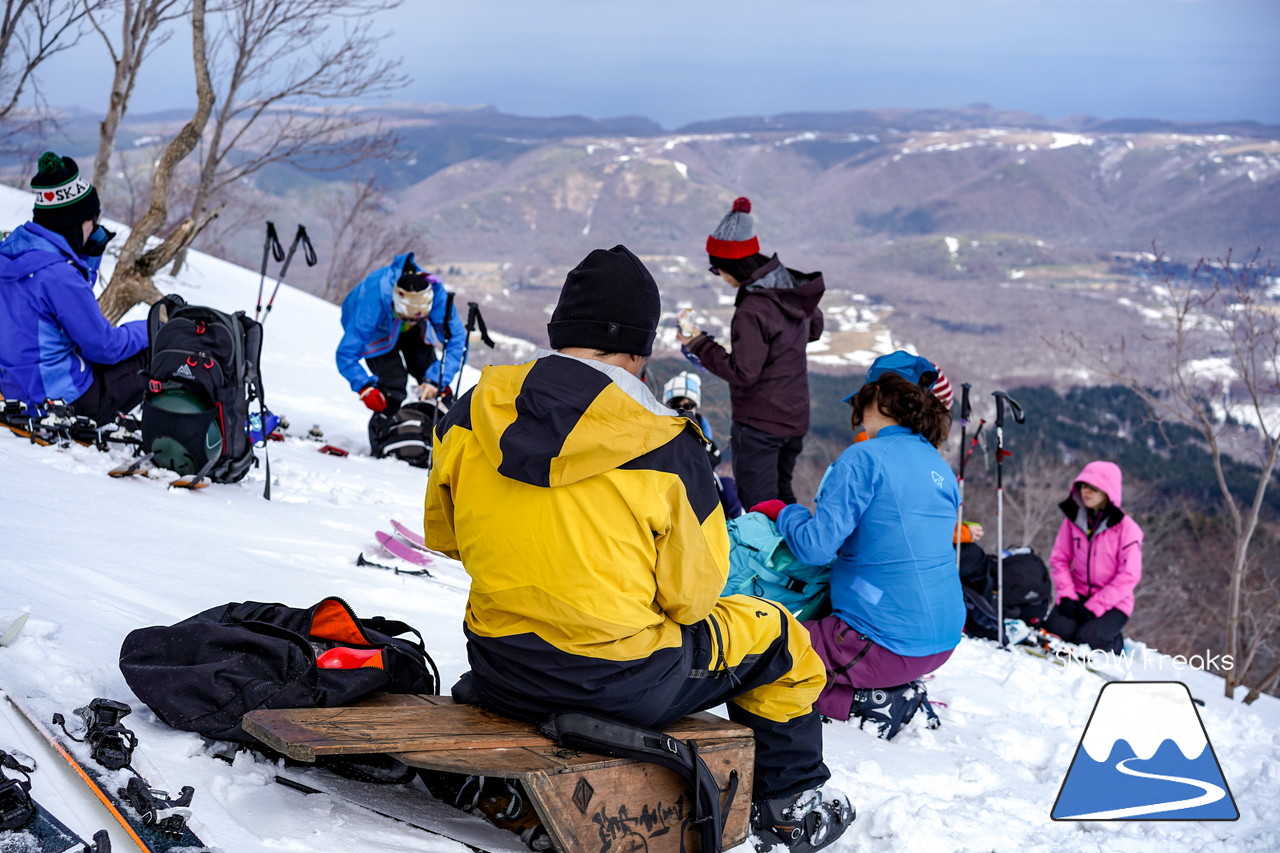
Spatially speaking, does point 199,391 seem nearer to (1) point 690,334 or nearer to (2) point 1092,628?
(1) point 690,334

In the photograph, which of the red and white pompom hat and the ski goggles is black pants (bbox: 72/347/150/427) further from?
the red and white pompom hat

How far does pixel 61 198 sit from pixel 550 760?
474cm

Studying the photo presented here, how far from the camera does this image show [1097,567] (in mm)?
6316

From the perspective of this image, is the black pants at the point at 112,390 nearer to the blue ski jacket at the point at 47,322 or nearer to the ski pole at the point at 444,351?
the blue ski jacket at the point at 47,322

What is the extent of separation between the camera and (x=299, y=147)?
46.5 ft

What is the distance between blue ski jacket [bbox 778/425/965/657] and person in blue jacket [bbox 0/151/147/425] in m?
4.23

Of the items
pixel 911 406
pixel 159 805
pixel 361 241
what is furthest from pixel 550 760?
pixel 361 241

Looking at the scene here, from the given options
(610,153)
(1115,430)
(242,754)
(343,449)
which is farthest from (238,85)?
(610,153)

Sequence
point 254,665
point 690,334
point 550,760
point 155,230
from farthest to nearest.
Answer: point 155,230, point 690,334, point 254,665, point 550,760

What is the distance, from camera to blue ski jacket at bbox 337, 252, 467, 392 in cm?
718

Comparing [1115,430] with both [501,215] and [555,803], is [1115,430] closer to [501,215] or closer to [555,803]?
[555,803]

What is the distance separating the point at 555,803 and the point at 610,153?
196683mm

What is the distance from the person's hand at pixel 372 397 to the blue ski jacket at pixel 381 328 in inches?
3.0

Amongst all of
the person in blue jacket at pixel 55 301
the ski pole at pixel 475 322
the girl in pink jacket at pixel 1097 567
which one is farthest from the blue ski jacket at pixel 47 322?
the girl in pink jacket at pixel 1097 567
